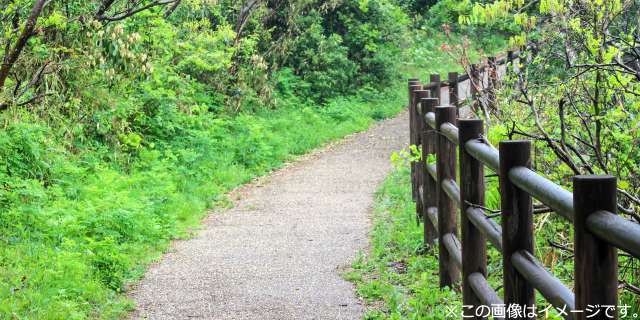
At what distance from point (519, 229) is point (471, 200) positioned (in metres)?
0.99

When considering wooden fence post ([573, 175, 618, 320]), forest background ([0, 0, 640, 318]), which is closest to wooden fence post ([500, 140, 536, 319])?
forest background ([0, 0, 640, 318])

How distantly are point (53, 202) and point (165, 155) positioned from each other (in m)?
3.60

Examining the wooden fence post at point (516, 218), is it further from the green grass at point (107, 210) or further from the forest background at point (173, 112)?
the green grass at point (107, 210)

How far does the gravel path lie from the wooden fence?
1.19 m

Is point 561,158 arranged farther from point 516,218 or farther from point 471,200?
point 516,218

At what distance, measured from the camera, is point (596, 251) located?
5.75 feet

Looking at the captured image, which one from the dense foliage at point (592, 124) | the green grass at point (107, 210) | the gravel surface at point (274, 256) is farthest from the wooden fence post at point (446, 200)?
the green grass at point (107, 210)

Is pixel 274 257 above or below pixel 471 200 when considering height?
below

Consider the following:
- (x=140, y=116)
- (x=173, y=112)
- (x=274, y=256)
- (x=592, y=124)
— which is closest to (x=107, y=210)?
(x=274, y=256)

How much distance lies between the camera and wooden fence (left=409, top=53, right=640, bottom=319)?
174 cm

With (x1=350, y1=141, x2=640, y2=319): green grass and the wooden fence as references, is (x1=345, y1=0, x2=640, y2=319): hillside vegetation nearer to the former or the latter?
(x1=350, y1=141, x2=640, y2=319): green grass

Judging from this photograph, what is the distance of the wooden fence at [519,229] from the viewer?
1736mm

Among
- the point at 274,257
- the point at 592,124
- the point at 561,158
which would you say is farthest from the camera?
the point at 274,257

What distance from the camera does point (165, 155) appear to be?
34.1 feet
